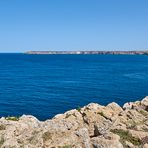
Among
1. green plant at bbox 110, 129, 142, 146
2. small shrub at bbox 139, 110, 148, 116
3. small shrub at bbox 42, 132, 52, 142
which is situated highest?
small shrub at bbox 42, 132, 52, 142

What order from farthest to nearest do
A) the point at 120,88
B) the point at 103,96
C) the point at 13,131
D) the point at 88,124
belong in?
the point at 120,88
the point at 103,96
the point at 88,124
the point at 13,131

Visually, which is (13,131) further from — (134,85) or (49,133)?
(134,85)

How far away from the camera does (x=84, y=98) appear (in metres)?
86.1

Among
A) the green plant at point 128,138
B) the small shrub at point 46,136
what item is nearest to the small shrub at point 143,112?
the green plant at point 128,138

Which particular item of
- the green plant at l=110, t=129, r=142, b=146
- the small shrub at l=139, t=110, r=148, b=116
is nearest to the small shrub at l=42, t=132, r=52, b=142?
the green plant at l=110, t=129, r=142, b=146

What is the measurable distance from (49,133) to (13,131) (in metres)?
4.42

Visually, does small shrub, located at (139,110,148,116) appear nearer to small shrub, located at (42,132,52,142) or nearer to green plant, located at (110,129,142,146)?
green plant, located at (110,129,142,146)

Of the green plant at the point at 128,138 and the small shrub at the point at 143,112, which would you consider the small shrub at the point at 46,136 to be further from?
the small shrub at the point at 143,112

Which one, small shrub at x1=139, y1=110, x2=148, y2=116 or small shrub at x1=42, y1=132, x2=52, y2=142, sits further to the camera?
small shrub at x1=139, y1=110, x2=148, y2=116

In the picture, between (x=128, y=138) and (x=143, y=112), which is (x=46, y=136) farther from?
(x=143, y=112)

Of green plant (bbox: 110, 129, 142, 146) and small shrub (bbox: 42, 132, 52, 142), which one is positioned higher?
small shrub (bbox: 42, 132, 52, 142)

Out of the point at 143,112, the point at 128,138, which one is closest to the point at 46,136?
the point at 128,138

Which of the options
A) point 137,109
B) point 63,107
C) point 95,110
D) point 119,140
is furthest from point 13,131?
point 63,107

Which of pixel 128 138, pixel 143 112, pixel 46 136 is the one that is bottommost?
pixel 143 112
